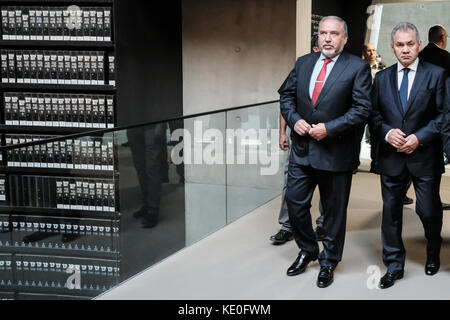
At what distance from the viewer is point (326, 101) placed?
10.6 feet

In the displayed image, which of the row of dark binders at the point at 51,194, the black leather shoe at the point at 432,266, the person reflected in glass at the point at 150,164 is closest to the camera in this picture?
the row of dark binders at the point at 51,194

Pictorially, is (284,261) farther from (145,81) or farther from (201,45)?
(201,45)

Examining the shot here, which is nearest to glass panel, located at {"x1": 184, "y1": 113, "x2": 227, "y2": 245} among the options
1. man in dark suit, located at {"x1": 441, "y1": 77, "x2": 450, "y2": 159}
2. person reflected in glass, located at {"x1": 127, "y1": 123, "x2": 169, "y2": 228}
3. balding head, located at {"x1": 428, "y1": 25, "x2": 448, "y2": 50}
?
person reflected in glass, located at {"x1": 127, "y1": 123, "x2": 169, "y2": 228}

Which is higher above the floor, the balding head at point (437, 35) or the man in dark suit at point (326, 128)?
the balding head at point (437, 35)

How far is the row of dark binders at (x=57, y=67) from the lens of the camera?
490 centimetres

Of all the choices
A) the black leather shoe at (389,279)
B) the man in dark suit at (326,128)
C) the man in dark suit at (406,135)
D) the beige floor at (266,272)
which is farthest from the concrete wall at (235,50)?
the black leather shoe at (389,279)

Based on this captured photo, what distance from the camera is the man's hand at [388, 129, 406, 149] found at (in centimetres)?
319

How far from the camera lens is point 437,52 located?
479 cm

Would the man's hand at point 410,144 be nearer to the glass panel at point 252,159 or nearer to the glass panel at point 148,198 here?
the glass panel at point 148,198

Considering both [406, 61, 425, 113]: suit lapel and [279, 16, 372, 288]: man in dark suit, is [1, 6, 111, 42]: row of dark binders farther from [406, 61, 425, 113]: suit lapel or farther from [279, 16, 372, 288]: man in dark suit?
[406, 61, 425, 113]: suit lapel

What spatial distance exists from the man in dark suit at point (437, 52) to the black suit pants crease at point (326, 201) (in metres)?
1.89

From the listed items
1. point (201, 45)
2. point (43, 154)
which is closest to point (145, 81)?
point (201, 45)

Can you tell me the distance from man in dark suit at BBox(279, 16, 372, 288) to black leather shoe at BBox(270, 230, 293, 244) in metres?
0.61
